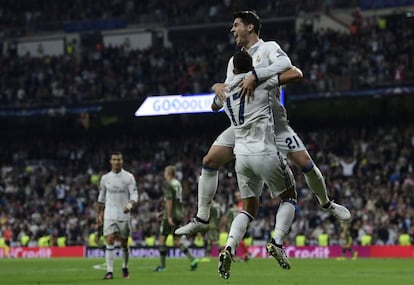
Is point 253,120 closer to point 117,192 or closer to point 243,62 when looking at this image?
point 243,62

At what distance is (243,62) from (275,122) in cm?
104

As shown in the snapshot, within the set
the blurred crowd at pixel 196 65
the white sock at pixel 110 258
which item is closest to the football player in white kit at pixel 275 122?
the white sock at pixel 110 258

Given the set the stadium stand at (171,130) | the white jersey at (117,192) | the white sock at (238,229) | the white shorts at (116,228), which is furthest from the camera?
the stadium stand at (171,130)

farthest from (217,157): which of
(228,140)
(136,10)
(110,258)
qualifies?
(136,10)

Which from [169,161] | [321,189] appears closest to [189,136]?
[169,161]

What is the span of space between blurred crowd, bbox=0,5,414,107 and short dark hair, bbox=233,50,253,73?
96.9ft

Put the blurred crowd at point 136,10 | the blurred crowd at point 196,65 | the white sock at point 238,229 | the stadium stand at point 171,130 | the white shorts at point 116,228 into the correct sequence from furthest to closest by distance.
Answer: the blurred crowd at point 136,10, the blurred crowd at point 196,65, the stadium stand at point 171,130, the white shorts at point 116,228, the white sock at point 238,229

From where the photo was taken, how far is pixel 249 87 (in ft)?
40.1

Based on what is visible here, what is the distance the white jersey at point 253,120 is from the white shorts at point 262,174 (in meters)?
0.09

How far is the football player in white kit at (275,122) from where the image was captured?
1230 cm

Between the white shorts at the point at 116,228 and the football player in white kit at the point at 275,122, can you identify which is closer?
the football player in white kit at the point at 275,122

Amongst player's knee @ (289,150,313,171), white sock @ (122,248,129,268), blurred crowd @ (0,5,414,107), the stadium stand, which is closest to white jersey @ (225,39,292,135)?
player's knee @ (289,150,313,171)

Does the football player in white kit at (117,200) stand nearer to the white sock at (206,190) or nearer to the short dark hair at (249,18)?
the white sock at (206,190)

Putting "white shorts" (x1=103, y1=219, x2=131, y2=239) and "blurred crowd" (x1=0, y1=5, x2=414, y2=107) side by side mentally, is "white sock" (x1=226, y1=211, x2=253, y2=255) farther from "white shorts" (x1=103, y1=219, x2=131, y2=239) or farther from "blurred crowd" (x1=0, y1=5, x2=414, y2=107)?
"blurred crowd" (x1=0, y1=5, x2=414, y2=107)
